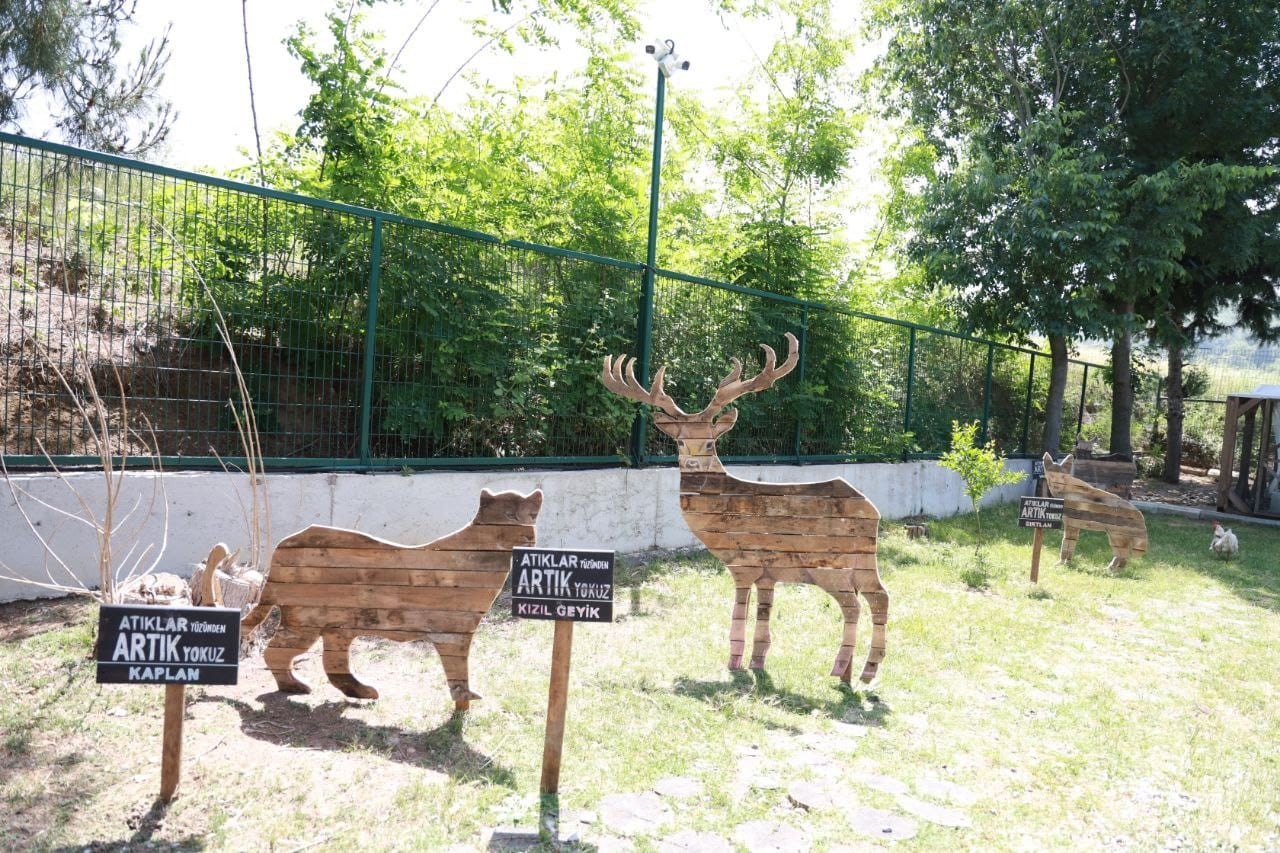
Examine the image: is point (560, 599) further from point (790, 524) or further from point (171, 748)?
point (790, 524)

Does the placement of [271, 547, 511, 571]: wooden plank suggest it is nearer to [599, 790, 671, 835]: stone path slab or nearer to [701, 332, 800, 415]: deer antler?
[599, 790, 671, 835]: stone path slab

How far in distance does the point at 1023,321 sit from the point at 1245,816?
12.4 metres

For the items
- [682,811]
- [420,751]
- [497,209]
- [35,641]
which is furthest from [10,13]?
[682,811]

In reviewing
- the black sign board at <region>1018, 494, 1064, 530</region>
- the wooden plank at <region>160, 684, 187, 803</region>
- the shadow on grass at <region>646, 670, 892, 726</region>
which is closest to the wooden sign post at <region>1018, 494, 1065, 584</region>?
the black sign board at <region>1018, 494, 1064, 530</region>

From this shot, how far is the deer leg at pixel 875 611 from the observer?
5090mm

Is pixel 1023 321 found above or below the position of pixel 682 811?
above

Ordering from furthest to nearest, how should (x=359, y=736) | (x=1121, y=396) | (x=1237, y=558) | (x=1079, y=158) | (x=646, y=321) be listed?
(x=1121, y=396) < (x=1079, y=158) < (x=1237, y=558) < (x=646, y=321) < (x=359, y=736)

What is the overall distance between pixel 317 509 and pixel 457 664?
2.62 metres

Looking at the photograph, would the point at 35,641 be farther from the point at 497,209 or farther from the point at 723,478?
the point at 497,209

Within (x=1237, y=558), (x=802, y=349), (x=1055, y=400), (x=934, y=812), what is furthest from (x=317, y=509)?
(x=1055, y=400)

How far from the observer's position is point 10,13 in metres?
10.1

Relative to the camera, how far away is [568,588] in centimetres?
351

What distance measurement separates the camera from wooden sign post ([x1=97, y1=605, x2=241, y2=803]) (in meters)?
3.05

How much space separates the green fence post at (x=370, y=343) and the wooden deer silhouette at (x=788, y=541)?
2.81 m
